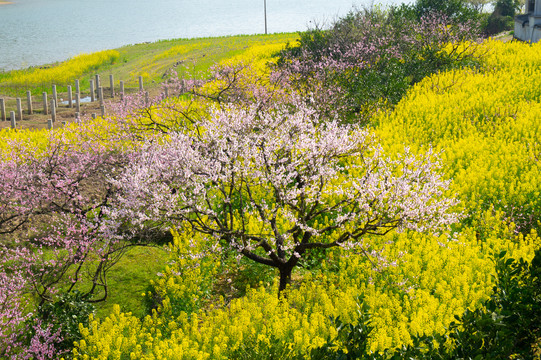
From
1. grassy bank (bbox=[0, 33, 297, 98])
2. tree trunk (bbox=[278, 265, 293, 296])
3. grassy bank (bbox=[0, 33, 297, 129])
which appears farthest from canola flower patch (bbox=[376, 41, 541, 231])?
grassy bank (bbox=[0, 33, 297, 98])

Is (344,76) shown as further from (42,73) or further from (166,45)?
(166,45)

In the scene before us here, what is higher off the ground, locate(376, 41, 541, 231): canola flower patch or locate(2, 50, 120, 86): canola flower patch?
locate(2, 50, 120, 86): canola flower patch

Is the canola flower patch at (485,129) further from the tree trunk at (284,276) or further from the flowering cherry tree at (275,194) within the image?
the tree trunk at (284,276)

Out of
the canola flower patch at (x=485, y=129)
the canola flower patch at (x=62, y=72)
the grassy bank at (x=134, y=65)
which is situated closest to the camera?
the canola flower patch at (x=485, y=129)

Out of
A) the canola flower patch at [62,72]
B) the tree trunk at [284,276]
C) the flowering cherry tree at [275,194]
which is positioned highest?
the canola flower patch at [62,72]

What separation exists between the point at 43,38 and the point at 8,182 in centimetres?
5869

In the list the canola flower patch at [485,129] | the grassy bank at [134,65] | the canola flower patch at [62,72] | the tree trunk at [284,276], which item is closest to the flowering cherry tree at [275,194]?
the tree trunk at [284,276]

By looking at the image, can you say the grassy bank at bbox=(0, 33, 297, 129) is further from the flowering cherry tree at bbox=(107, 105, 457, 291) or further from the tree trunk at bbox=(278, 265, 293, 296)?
the tree trunk at bbox=(278, 265, 293, 296)

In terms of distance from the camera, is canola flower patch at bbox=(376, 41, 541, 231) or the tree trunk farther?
canola flower patch at bbox=(376, 41, 541, 231)

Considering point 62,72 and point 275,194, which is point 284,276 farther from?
point 62,72

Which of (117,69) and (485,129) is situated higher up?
(117,69)

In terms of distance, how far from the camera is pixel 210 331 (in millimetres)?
7320

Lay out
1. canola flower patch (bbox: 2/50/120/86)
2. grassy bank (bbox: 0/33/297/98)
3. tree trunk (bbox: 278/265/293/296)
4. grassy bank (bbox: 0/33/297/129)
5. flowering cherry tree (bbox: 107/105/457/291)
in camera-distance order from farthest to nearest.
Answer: canola flower patch (bbox: 2/50/120/86) < grassy bank (bbox: 0/33/297/98) < grassy bank (bbox: 0/33/297/129) < tree trunk (bbox: 278/265/293/296) < flowering cherry tree (bbox: 107/105/457/291)

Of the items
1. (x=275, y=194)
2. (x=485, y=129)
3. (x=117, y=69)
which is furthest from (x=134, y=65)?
(x=275, y=194)
